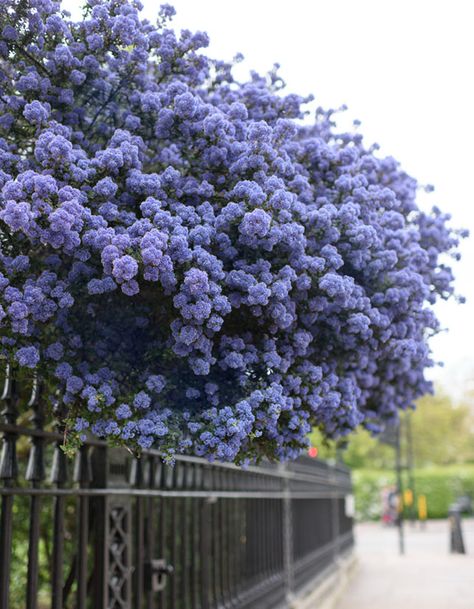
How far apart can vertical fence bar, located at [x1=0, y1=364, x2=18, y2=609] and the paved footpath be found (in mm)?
7707

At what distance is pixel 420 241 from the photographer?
4.41 m

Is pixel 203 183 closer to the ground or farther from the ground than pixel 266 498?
farther from the ground

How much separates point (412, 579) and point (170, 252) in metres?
11.9

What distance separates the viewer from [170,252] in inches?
110

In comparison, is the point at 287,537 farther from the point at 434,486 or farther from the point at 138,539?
the point at 434,486

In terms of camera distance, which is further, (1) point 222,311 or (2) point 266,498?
(2) point 266,498

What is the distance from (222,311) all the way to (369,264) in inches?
36.1

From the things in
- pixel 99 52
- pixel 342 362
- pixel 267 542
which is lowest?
pixel 267 542

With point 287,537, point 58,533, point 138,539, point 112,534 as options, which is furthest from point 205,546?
point 287,537

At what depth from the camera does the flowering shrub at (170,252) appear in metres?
2.77

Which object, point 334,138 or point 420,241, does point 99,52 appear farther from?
point 420,241

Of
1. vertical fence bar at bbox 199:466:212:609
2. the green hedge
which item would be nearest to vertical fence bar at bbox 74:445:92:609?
vertical fence bar at bbox 199:466:212:609

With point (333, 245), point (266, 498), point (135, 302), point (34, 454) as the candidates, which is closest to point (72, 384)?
point (135, 302)

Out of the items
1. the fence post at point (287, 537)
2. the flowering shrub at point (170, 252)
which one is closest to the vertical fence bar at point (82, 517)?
the flowering shrub at point (170, 252)
